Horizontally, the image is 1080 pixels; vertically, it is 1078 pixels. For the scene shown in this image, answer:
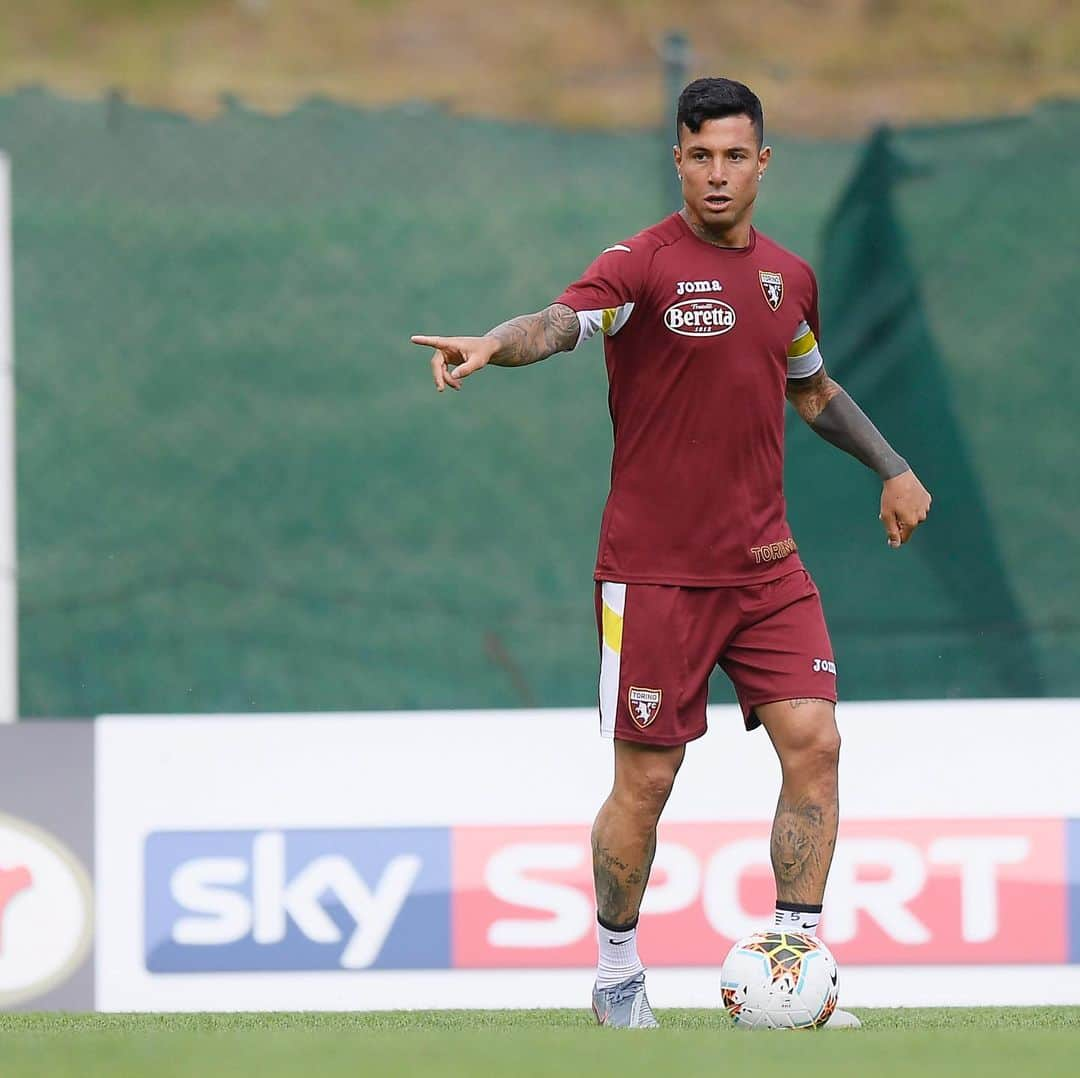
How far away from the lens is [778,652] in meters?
4.28

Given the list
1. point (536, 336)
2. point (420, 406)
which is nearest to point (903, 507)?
point (536, 336)

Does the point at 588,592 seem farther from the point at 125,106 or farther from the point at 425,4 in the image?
the point at 425,4

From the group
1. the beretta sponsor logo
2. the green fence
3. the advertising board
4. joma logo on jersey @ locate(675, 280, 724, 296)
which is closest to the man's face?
joma logo on jersey @ locate(675, 280, 724, 296)

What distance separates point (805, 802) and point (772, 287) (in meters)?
1.10

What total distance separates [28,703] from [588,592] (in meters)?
1.83

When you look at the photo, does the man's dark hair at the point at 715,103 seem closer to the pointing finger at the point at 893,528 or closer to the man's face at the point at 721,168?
the man's face at the point at 721,168

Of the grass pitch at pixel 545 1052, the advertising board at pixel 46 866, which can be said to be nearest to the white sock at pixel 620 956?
the grass pitch at pixel 545 1052

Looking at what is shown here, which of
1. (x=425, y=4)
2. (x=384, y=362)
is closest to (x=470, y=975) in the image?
(x=384, y=362)

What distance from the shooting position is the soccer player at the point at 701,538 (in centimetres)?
420

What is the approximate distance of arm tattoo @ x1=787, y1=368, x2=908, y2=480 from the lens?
4.64m

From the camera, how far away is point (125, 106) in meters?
6.65

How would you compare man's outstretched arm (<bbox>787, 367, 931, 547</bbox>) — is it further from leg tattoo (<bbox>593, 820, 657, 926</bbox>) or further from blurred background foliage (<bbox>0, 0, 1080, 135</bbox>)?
blurred background foliage (<bbox>0, 0, 1080, 135</bbox>)

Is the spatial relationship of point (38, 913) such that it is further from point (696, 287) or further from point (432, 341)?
point (696, 287)

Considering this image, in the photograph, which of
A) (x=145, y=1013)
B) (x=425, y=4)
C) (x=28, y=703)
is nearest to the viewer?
(x=145, y=1013)
